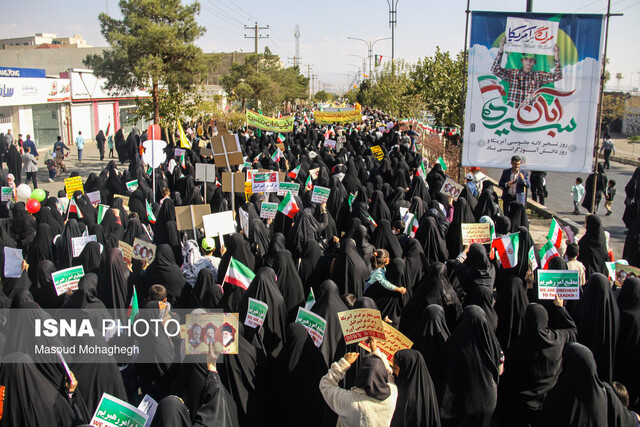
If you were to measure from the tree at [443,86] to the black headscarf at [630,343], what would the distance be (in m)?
13.0

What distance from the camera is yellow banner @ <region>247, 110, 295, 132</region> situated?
17.6m

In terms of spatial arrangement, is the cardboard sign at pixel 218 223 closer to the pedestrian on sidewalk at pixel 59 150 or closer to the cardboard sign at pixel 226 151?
the cardboard sign at pixel 226 151

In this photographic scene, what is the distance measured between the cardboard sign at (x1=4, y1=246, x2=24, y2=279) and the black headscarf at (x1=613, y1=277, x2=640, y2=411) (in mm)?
5688

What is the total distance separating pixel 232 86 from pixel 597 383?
3137 centimetres

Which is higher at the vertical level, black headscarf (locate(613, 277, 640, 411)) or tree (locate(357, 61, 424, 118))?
tree (locate(357, 61, 424, 118))

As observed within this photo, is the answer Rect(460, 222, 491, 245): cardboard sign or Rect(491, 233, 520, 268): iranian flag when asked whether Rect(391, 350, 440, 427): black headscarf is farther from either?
Rect(460, 222, 491, 245): cardboard sign

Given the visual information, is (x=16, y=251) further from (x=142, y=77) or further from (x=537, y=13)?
(x=142, y=77)

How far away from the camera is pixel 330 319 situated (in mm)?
4543

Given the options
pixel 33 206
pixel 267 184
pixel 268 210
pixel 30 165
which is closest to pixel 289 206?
pixel 268 210

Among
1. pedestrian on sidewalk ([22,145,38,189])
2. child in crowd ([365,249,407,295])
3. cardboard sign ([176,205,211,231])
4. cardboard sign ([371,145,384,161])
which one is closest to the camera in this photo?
child in crowd ([365,249,407,295])

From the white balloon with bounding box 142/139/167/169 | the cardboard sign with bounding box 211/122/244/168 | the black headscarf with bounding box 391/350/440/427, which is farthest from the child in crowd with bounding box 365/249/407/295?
the white balloon with bounding box 142/139/167/169

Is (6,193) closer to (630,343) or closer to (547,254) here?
(547,254)

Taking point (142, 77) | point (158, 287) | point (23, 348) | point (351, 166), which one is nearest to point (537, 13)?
point (351, 166)

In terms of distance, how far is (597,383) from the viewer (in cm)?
330
